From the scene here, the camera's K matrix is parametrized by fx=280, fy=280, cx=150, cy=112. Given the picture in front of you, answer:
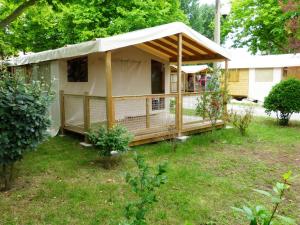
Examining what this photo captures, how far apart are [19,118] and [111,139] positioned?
172 cm

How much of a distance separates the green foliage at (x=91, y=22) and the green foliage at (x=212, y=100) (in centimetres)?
731

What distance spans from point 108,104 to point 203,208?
10.5ft

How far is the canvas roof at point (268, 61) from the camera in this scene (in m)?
16.9

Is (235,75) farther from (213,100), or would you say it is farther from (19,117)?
(19,117)

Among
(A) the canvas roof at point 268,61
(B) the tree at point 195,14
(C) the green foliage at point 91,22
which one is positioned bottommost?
(A) the canvas roof at point 268,61

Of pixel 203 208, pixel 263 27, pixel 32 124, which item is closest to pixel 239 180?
pixel 203 208

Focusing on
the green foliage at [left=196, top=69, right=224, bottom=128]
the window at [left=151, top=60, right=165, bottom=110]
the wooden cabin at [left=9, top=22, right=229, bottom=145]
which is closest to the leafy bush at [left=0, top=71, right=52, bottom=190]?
the wooden cabin at [left=9, top=22, right=229, bottom=145]

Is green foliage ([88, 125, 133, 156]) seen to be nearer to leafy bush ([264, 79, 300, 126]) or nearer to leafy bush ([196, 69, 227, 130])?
leafy bush ([196, 69, 227, 130])

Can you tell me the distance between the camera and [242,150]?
6.50 metres

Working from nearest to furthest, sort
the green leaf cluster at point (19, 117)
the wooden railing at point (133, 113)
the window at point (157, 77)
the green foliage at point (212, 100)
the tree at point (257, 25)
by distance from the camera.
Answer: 1. the green leaf cluster at point (19, 117)
2. the wooden railing at point (133, 113)
3. the green foliage at point (212, 100)
4. the window at point (157, 77)
5. the tree at point (257, 25)

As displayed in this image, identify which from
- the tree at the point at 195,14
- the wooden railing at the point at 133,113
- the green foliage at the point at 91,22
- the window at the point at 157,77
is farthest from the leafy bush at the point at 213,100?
the tree at the point at 195,14

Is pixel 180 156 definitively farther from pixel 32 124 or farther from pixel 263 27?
pixel 263 27

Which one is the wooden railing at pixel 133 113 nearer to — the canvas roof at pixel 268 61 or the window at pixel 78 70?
the window at pixel 78 70

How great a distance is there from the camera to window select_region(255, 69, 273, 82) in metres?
18.2
